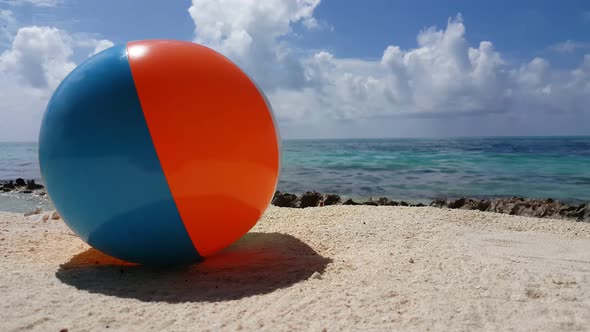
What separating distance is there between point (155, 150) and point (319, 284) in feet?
6.03

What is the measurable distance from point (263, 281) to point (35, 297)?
74.4 inches

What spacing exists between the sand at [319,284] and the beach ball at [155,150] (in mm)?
504

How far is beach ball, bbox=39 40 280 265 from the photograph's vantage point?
3.86 metres

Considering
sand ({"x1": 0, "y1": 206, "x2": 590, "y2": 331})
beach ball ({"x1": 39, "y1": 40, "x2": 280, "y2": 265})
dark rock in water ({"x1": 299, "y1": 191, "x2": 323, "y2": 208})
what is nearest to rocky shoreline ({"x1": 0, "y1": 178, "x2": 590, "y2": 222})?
dark rock in water ({"x1": 299, "y1": 191, "x2": 323, "y2": 208})

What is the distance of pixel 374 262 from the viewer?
15.4 feet

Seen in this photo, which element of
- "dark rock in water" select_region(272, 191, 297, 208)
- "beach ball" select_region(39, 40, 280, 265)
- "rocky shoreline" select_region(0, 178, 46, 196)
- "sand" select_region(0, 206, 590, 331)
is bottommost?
"rocky shoreline" select_region(0, 178, 46, 196)

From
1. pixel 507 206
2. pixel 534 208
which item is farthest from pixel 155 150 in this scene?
pixel 534 208

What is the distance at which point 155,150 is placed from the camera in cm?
381

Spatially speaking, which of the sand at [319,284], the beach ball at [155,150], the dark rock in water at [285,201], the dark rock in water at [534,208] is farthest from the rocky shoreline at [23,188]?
the dark rock in water at [534,208]

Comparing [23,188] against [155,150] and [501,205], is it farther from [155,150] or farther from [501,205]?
[501,205]

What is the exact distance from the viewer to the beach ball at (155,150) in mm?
3861

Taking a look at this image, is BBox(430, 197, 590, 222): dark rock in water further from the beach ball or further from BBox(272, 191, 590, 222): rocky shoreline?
the beach ball

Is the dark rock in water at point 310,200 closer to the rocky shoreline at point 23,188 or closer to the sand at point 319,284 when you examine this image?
the sand at point 319,284

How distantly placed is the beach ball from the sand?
0.50 metres
